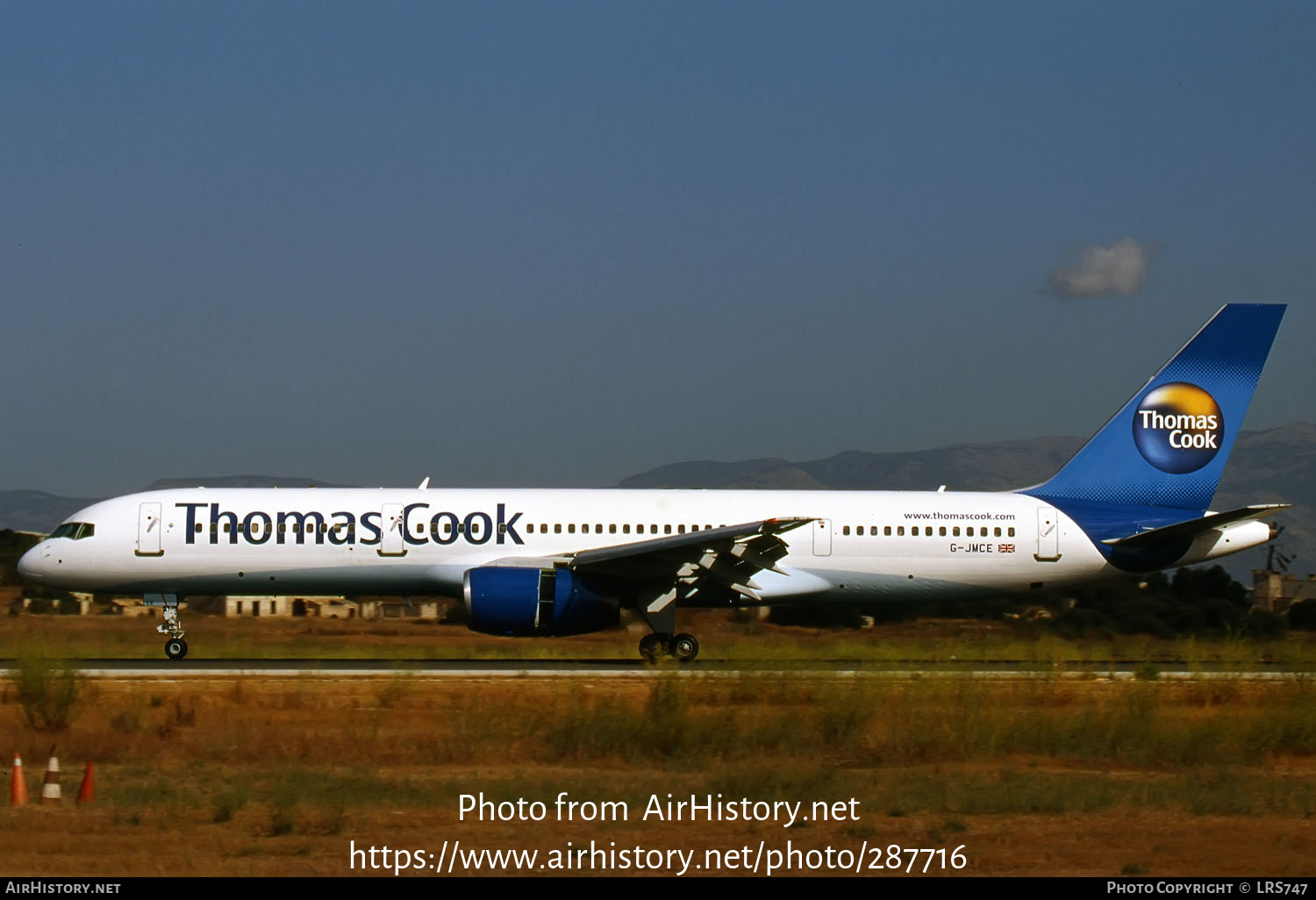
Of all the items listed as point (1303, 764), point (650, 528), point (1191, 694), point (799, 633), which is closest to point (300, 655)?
point (650, 528)

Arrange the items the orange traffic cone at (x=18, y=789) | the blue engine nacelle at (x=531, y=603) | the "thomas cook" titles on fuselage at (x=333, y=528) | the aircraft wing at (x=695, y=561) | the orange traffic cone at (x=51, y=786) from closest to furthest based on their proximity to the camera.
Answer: the orange traffic cone at (x=18, y=789) < the orange traffic cone at (x=51, y=786) < the blue engine nacelle at (x=531, y=603) < the aircraft wing at (x=695, y=561) < the "thomas cook" titles on fuselage at (x=333, y=528)

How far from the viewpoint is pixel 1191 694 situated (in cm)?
1983

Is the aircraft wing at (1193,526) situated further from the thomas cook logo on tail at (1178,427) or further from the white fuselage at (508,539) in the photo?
the thomas cook logo on tail at (1178,427)

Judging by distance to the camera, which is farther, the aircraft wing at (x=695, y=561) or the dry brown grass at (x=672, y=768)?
the aircraft wing at (x=695, y=561)

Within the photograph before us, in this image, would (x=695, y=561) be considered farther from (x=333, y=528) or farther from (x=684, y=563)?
(x=333, y=528)

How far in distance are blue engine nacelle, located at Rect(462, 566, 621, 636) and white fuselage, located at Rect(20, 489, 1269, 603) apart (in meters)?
1.61

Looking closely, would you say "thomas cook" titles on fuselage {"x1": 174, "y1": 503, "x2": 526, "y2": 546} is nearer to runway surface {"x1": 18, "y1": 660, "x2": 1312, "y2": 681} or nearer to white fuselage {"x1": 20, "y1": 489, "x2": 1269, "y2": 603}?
white fuselage {"x1": 20, "y1": 489, "x2": 1269, "y2": 603}

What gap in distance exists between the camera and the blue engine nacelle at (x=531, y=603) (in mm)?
22734

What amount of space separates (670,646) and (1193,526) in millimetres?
9058

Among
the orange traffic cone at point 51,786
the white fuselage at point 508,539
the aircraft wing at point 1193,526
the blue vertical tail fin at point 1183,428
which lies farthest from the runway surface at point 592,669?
the orange traffic cone at point 51,786

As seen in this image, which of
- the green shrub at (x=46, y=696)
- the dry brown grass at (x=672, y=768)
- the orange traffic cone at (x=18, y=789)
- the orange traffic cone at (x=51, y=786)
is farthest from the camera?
the green shrub at (x=46, y=696)

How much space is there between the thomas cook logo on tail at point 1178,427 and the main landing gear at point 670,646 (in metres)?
9.28
